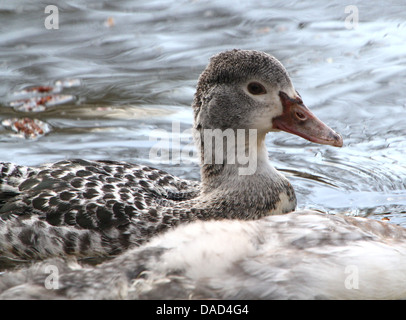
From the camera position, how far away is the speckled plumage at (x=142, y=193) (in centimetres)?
623

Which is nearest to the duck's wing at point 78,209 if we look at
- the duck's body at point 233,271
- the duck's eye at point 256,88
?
the duck's eye at point 256,88

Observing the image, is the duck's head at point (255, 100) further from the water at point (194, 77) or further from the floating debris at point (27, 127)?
the floating debris at point (27, 127)

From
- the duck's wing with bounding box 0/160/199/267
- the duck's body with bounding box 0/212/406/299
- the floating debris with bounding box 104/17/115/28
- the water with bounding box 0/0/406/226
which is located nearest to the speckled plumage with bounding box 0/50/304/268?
the duck's wing with bounding box 0/160/199/267

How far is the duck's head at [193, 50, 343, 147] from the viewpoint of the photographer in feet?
21.7

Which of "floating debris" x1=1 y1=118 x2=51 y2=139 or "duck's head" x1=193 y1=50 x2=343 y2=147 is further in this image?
"floating debris" x1=1 y1=118 x2=51 y2=139

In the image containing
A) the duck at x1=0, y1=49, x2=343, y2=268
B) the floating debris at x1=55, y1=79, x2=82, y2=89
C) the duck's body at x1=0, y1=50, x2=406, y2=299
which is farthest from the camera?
the floating debris at x1=55, y1=79, x2=82, y2=89

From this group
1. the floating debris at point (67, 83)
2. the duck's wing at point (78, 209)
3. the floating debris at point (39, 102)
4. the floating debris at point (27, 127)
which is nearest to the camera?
the duck's wing at point (78, 209)

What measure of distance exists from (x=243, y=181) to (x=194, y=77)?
3.75 meters

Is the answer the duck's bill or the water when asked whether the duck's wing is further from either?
the water

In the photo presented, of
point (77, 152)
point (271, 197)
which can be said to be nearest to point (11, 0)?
point (77, 152)

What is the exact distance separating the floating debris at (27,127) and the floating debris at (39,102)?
35 cm

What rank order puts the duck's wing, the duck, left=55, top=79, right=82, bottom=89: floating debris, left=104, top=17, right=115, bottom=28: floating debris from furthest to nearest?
left=104, top=17, right=115, bottom=28: floating debris
left=55, top=79, right=82, bottom=89: floating debris
the duck
the duck's wing

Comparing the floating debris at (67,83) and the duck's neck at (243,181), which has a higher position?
the floating debris at (67,83)

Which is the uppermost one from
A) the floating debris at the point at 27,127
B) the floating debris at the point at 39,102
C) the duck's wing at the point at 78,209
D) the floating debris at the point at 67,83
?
the floating debris at the point at 67,83
